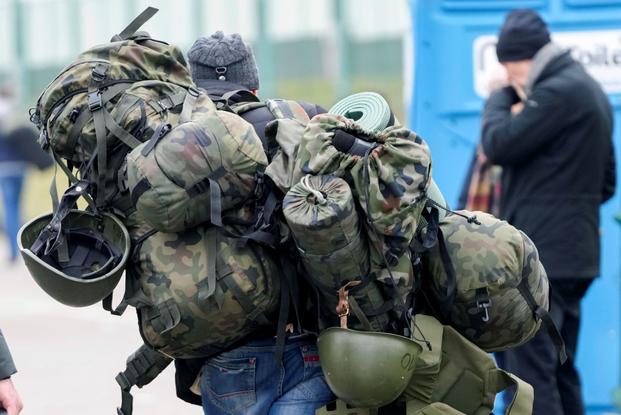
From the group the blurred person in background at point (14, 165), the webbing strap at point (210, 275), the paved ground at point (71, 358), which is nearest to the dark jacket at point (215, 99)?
the webbing strap at point (210, 275)

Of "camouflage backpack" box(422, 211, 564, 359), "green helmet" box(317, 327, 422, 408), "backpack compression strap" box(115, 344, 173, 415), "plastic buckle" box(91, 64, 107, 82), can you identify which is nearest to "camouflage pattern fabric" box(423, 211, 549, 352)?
"camouflage backpack" box(422, 211, 564, 359)

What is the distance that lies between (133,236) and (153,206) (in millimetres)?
217

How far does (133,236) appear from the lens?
125 inches

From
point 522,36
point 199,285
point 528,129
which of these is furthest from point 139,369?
point 522,36

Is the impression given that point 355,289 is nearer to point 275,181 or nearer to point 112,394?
point 275,181

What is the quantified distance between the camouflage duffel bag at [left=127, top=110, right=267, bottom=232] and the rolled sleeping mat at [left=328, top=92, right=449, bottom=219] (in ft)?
1.21

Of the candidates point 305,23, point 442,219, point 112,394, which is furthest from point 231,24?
point 442,219

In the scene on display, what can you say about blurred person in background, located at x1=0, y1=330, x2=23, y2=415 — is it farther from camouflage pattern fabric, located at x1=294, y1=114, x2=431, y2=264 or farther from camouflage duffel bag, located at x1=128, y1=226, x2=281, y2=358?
camouflage pattern fabric, located at x1=294, y1=114, x2=431, y2=264

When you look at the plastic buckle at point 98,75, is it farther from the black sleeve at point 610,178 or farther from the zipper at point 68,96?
the black sleeve at point 610,178

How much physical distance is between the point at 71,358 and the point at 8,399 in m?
5.10

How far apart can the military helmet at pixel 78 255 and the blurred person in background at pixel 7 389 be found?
0.49 meters

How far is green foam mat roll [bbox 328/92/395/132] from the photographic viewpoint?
3287mm

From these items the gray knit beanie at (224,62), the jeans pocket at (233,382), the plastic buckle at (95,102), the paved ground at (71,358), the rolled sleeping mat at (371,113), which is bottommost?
the paved ground at (71,358)

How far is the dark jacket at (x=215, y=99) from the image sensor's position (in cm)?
334
